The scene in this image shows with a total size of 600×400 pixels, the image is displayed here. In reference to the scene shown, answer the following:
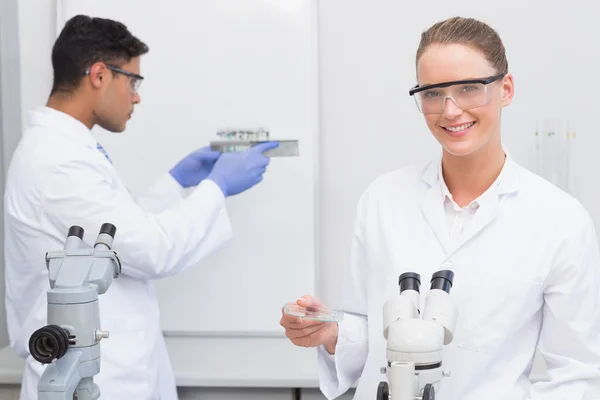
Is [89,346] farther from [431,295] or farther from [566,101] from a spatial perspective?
[566,101]

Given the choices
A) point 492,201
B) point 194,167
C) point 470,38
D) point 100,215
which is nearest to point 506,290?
point 492,201

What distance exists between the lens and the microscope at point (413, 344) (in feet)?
2.67

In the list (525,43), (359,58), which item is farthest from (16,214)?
(525,43)

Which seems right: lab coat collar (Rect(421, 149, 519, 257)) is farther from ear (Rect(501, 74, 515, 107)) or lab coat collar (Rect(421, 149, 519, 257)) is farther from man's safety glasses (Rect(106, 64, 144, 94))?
man's safety glasses (Rect(106, 64, 144, 94))

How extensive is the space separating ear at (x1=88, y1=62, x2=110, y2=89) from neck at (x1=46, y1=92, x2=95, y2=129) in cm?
5

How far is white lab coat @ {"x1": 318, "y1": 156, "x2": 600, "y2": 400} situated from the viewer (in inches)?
42.5

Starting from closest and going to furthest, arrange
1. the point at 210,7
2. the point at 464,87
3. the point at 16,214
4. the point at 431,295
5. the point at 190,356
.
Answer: the point at 431,295
the point at 464,87
the point at 16,214
the point at 190,356
the point at 210,7

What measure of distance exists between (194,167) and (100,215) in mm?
501

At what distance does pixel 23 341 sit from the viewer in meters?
1.53

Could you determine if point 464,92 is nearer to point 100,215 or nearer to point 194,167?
point 100,215

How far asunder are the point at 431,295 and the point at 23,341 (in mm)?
1052

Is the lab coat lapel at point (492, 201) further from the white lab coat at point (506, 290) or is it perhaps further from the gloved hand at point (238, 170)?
the gloved hand at point (238, 170)

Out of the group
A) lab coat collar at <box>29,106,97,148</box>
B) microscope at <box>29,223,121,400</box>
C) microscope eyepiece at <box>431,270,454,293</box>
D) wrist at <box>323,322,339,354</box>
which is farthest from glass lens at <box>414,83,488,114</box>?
lab coat collar at <box>29,106,97,148</box>

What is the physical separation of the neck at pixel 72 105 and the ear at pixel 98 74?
50mm
